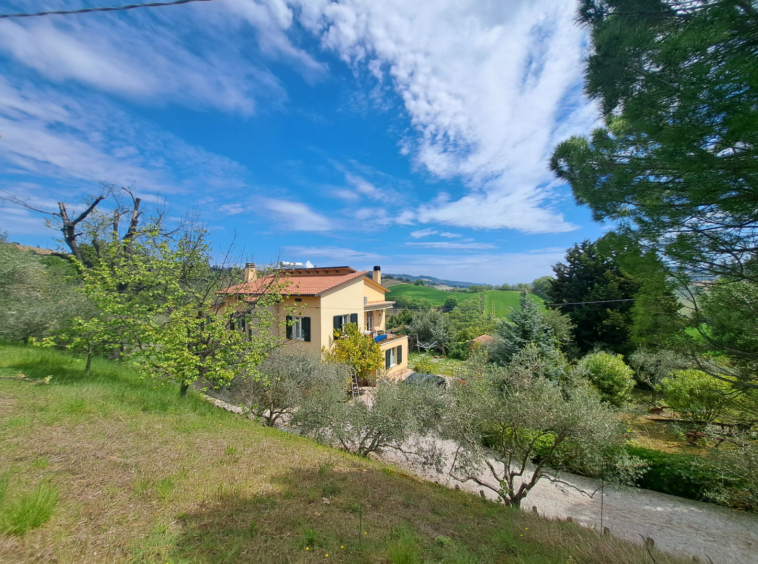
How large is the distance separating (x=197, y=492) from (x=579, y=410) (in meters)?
6.88

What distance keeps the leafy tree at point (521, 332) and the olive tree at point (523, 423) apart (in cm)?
904

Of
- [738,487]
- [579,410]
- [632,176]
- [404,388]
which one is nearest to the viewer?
[632,176]

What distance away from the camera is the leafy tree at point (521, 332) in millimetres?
16047

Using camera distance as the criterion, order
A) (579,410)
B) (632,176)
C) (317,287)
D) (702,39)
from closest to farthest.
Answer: (702,39), (632,176), (579,410), (317,287)

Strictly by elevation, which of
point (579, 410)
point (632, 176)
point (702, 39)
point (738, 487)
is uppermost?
point (702, 39)

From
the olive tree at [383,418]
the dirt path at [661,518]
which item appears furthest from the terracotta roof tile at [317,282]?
the dirt path at [661,518]

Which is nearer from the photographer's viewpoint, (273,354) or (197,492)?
(197,492)

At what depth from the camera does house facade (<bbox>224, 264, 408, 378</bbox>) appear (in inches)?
627

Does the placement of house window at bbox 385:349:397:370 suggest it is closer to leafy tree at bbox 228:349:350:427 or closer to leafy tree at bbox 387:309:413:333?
leafy tree at bbox 228:349:350:427

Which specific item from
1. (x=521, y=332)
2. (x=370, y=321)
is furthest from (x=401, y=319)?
(x=521, y=332)

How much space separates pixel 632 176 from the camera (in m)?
3.93

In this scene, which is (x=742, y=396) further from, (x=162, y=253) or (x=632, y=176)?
(x=162, y=253)

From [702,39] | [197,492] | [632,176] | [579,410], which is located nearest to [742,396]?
[579,410]

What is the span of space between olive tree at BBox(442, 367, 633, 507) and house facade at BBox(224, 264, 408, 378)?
27.9ft
